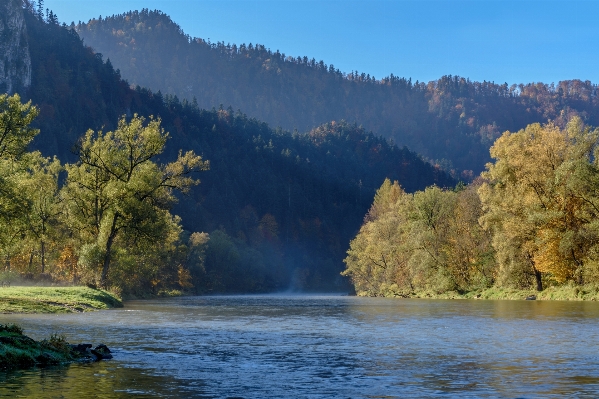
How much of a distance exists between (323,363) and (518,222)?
189 ft

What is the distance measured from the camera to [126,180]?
67.6 metres

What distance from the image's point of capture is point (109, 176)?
223 ft

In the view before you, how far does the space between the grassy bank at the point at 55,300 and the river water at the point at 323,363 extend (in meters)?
8.00

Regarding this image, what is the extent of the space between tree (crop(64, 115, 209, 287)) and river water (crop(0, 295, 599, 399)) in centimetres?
2856

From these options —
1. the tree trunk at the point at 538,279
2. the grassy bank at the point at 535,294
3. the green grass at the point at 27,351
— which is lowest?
the green grass at the point at 27,351

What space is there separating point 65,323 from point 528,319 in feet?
92.0

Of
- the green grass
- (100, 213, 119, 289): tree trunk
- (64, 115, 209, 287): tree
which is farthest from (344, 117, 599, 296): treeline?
the green grass

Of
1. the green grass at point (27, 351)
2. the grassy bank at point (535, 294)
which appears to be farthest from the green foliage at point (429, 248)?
the green grass at point (27, 351)

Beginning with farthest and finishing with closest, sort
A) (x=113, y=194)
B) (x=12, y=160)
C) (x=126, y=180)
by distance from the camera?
(x=126, y=180), (x=113, y=194), (x=12, y=160)

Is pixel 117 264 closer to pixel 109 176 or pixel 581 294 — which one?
pixel 109 176

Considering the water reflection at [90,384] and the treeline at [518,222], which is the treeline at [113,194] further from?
the water reflection at [90,384]

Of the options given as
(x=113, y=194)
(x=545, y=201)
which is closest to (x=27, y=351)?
(x=113, y=194)

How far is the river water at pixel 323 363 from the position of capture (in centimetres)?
1686

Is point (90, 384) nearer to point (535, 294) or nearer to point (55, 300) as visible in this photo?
point (55, 300)
